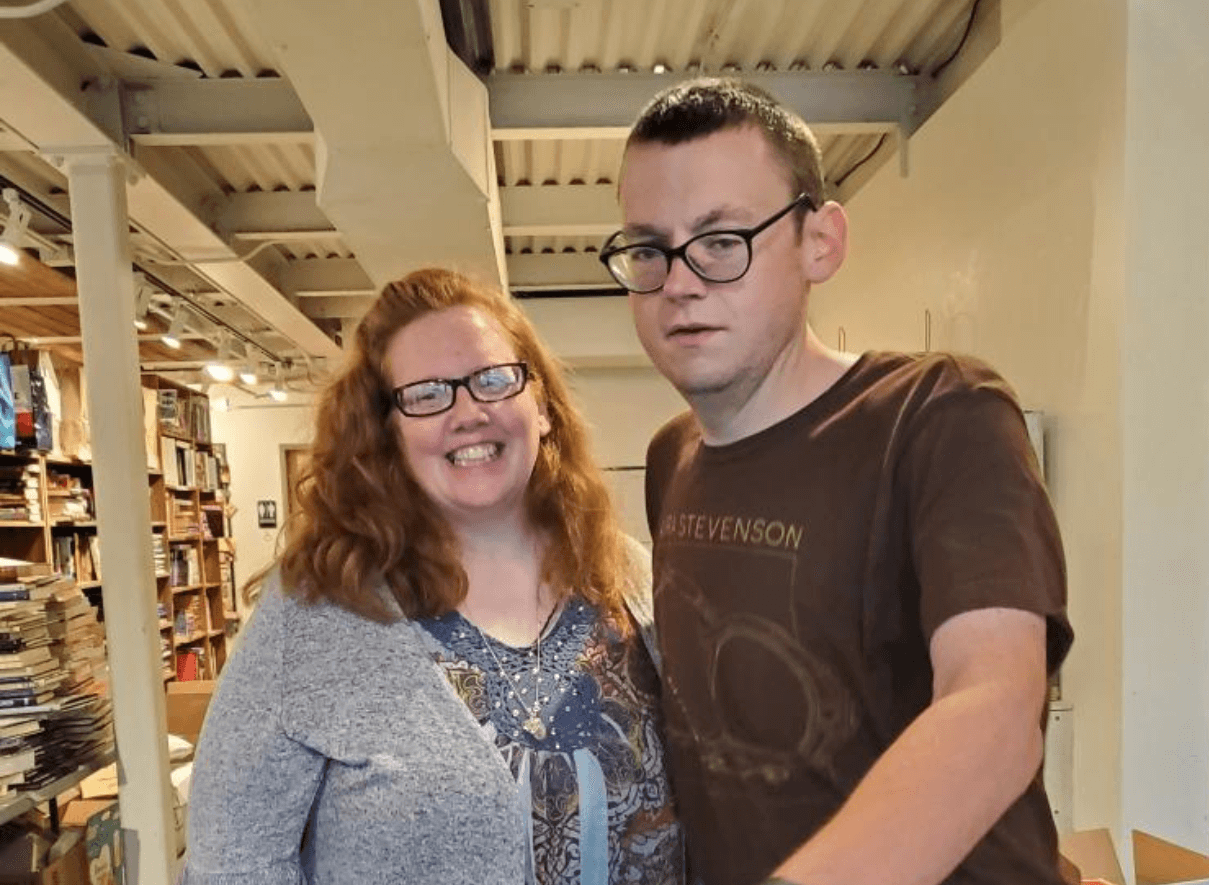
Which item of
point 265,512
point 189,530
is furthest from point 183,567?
point 265,512

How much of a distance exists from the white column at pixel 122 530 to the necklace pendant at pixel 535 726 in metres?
1.93

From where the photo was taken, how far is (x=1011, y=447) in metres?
0.67

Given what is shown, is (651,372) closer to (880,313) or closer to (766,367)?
(880,313)

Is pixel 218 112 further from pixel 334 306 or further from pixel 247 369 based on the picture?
pixel 247 369

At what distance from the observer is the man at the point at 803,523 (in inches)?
25.5

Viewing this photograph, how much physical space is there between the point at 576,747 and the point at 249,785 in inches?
15.1

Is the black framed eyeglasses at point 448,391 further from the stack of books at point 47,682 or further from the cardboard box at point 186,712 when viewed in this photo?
the cardboard box at point 186,712

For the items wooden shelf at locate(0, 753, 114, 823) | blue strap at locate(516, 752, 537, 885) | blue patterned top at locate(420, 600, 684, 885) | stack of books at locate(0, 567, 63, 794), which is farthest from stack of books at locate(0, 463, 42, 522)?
blue strap at locate(516, 752, 537, 885)

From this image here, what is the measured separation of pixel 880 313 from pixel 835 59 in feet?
2.99

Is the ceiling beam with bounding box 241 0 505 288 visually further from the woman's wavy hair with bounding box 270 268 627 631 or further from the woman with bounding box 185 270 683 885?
the woman with bounding box 185 270 683 885

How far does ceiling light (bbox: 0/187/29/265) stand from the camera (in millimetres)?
2713

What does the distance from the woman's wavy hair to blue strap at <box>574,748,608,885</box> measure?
219 mm

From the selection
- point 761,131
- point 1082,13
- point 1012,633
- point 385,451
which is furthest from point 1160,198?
point 385,451

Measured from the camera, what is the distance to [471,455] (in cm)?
114
